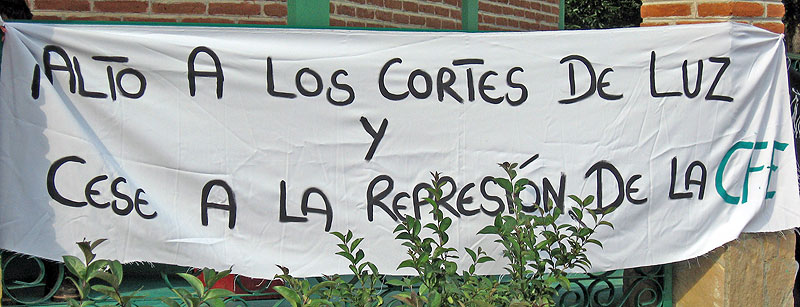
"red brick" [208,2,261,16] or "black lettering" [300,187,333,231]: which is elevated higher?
"red brick" [208,2,261,16]

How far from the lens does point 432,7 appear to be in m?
5.50

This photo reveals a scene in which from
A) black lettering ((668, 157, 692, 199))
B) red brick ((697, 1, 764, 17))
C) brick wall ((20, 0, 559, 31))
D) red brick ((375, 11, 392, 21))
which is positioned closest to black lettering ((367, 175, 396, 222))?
black lettering ((668, 157, 692, 199))

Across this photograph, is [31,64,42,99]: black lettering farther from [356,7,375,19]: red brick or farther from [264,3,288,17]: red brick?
[356,7,375,19]: red brick

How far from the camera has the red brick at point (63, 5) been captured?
4.31 meters

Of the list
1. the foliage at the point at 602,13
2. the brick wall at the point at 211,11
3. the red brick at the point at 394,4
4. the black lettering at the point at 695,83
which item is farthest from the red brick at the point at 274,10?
the foliage at the point at 602,13

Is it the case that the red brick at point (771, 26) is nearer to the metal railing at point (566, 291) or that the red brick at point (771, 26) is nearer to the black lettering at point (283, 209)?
the metal railing at point (566, 291)

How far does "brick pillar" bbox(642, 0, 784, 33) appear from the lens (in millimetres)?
3691

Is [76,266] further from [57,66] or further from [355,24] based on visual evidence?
[355,24]

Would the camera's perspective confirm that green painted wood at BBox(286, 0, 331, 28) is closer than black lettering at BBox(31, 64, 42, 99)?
No

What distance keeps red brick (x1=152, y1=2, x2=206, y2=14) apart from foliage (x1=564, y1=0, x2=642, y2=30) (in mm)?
10358

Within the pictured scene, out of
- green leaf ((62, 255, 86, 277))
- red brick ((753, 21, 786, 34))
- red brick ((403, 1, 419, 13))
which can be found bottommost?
green leaf ((62, 255, 86, 277))

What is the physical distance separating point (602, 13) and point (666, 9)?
10728 mm

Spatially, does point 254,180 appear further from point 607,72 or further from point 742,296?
point 742,296

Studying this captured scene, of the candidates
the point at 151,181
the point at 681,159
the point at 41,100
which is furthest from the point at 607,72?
the point at 41,100
